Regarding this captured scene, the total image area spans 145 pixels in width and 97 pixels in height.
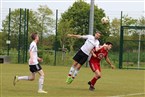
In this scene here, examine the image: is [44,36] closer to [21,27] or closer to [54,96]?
[21,27]

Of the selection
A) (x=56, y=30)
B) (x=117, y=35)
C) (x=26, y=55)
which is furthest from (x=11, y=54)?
(x=117, y=35)

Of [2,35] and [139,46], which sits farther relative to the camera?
[2,35]

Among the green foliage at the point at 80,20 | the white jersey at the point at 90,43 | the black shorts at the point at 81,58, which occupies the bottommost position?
the black shorts at the point at 81,58

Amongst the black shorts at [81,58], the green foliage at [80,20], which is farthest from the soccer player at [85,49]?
the green foliage at [80,20]

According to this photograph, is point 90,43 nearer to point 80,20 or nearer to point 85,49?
point 85,49

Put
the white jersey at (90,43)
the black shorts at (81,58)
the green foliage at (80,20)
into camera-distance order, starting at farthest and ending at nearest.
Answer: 1. the green foliage at (80,20)
2. the black shorts at (81,58)
3. the white jersey at (90,43)

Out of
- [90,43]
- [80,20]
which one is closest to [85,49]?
[90,43]

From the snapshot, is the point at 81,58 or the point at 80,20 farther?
the point at 80,20

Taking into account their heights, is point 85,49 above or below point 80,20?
below

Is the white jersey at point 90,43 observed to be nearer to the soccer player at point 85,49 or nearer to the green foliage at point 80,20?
the soccer player at point 85,49

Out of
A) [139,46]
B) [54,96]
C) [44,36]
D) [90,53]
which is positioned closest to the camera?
[54,96]

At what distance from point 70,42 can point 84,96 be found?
2810 centimetres

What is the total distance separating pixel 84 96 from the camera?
1252cm

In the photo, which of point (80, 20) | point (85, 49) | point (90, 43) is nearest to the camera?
point (90, 43)
